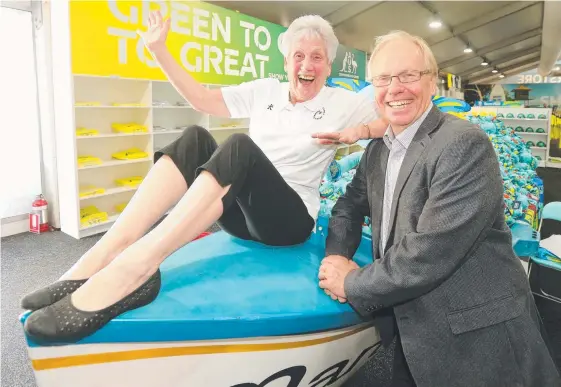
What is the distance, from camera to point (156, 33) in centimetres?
161

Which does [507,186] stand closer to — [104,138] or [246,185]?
[246,185]

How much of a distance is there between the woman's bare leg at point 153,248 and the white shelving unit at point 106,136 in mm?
3001

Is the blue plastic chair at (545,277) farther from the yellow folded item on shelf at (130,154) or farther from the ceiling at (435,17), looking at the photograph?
the ceiling at (435,17)

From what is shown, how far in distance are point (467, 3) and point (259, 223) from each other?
7840mm

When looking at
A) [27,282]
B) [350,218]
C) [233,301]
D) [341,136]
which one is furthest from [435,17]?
[233,301]

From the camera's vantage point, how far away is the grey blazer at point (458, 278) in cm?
103

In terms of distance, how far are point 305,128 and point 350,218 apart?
1.33 feet

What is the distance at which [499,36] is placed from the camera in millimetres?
11484

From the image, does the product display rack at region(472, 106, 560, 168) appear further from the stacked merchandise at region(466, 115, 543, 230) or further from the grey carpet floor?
the grey carpet floor

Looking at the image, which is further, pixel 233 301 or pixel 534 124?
pixel 534 124

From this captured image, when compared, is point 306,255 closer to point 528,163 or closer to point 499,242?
point 499,242

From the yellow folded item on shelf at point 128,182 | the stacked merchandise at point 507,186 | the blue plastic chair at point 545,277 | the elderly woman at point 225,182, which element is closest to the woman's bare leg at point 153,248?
the elderly woman at point 225,182

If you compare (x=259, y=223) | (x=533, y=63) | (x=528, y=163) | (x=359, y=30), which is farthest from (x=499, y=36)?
(x=259, y=223)

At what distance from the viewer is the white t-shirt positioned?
1.67 m
